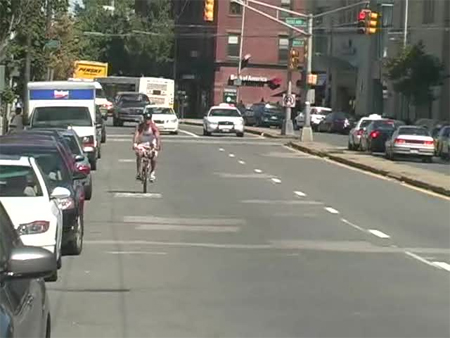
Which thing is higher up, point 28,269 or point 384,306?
point 28,269

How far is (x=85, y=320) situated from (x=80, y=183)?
21.8 feet

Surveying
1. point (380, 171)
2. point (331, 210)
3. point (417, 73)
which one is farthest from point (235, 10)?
point (331, 210)

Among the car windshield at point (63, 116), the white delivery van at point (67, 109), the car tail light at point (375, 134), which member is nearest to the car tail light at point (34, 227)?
the white delivery van at point (67, 109)

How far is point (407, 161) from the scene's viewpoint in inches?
1674

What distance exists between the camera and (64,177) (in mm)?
15602

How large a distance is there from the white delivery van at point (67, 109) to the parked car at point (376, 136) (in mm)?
15806

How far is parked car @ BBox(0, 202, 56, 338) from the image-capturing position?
18.7ft

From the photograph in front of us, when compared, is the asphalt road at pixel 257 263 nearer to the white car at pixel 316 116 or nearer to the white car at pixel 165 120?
the white car at pixel 165 120

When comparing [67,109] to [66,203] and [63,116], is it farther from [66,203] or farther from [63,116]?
[66,203]

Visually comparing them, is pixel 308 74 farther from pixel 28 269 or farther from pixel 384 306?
pixel 28 269

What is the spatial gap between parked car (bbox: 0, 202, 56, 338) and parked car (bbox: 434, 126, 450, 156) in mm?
41025

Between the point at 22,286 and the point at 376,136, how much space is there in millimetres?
41989

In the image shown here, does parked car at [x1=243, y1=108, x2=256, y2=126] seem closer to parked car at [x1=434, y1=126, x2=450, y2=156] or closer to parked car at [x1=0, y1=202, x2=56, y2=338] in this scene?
parked car at [x1=434, y1=126, x2=450, y2=156]

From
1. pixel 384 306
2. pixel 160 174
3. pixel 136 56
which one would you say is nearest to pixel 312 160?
pixel 160 174
